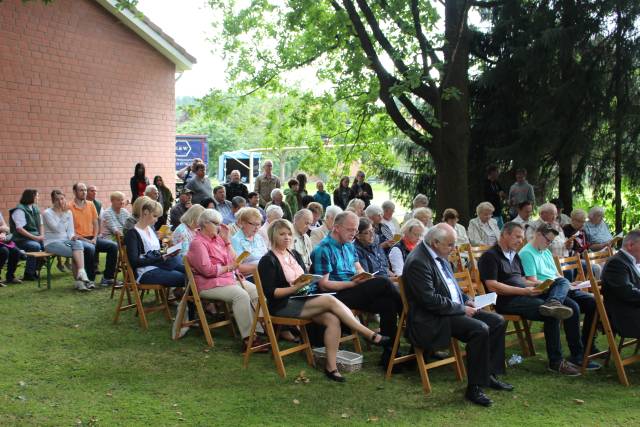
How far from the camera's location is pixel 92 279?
32.1 feet

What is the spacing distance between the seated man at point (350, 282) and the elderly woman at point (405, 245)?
91 centimetres

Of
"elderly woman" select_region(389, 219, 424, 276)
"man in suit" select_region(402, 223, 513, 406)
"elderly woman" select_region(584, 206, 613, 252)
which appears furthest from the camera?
"elderly woman" select_region(584, 206, 613, 252)

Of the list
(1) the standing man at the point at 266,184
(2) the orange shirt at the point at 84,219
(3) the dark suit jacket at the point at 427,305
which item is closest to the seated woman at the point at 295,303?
(3) the dark suit jacket at the point at 427,305

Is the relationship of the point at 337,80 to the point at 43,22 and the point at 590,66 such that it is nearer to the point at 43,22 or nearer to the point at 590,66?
the point at 590,66

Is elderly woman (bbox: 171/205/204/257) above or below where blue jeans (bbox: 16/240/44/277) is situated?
above

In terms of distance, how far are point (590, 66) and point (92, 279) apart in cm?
869

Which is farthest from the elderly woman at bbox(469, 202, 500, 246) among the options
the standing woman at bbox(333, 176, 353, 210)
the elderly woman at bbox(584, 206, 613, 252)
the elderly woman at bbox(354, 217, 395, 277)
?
the standing woman at bbox(333, 176, 353, 210)

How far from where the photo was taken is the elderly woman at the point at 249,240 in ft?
23.4

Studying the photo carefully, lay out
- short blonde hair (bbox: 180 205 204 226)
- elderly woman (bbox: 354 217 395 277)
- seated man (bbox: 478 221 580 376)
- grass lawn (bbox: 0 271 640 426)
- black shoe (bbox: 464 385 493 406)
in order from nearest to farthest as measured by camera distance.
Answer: grass lawn (bbox: 0 271 640 426) → black shoe (bbox: 464 385 493 406) → seated man (bbox: 478 221 580 376) → elderly woman (bbox: 354 217 395 277) → short blonde hair (bbox: 180 205 204 226)

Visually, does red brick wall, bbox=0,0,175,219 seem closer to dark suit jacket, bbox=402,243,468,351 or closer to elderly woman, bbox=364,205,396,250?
elderly woman, bbox=364,205,396,250

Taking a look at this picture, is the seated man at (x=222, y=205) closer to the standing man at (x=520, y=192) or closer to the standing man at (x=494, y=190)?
the standing man at (x=494, y=190)

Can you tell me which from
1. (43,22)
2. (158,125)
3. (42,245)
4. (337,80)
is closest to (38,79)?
(43,22)

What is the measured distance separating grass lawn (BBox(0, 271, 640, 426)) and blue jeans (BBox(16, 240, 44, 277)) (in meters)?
3.47

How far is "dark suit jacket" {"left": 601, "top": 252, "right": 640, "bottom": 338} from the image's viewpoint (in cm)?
570
